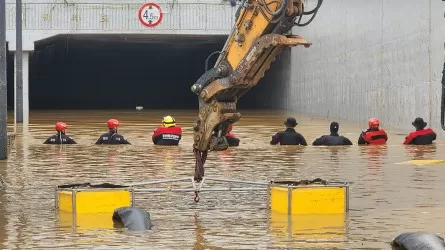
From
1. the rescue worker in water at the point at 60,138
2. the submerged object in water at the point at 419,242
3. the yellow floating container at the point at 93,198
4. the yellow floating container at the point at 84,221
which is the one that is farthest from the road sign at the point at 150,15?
the submerged object in water at the point at 419,242

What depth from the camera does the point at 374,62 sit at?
4097 cm

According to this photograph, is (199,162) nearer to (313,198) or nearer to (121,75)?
(313,198)

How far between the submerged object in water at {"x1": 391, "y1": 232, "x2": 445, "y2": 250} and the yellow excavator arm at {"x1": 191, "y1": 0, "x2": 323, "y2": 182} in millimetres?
3702

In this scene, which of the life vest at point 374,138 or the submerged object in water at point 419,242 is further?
the life vest at point 374,138

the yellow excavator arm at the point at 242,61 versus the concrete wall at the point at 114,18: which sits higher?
the concrete wall at the point at 114,18

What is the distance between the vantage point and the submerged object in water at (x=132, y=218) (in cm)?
1287

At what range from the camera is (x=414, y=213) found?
14148 millimetres

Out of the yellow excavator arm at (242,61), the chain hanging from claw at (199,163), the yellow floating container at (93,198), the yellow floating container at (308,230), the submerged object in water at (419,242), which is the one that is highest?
the yellow excavator arm at (242,61)

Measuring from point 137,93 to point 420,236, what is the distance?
222ft

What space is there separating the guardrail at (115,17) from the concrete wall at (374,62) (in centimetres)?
389

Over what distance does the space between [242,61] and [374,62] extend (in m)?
26.8

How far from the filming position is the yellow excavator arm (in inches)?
566

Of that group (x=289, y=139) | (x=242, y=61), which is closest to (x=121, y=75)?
(x=289, y=139)

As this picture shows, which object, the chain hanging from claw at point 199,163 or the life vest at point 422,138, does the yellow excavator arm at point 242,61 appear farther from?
the life vest at point 422,138
